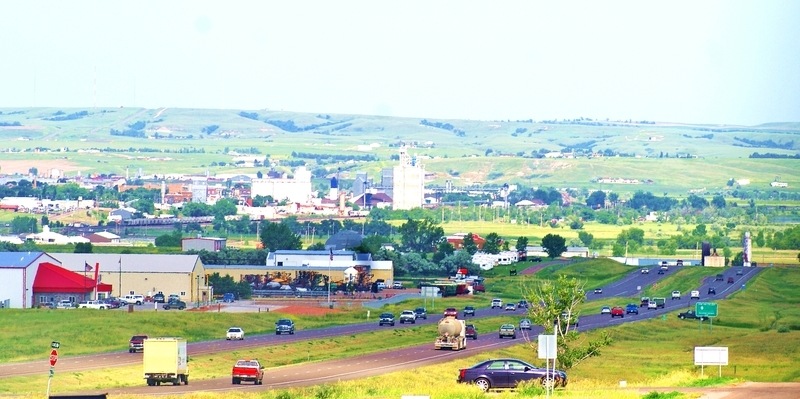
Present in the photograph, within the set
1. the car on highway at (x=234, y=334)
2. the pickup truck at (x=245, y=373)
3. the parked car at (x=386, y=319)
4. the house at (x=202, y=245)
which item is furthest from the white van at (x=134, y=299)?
the pickup truck at (x=245, y=373)

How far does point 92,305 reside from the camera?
372ft

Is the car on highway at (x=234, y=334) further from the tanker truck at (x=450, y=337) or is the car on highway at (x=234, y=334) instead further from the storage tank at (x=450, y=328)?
the storage tank at (x=450, y=328)

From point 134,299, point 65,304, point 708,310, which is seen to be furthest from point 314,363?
point 134,299

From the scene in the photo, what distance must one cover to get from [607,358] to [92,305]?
44606mm

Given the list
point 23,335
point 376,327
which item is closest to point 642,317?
point 376,327

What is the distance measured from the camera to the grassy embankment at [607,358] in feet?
180

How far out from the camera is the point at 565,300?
67.7 metres

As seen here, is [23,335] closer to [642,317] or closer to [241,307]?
[241,307]

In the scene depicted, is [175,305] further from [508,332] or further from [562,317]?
[562,317]

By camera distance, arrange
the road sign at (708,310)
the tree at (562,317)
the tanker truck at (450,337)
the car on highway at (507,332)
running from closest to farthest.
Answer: the tree at (562,317) < the tanker truck at (450,337) < the car on highway at (507,332) < the road sign at (708,310)

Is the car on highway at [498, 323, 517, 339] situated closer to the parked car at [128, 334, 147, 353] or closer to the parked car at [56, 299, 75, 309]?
the parked car at [128, 334, 147, 353]

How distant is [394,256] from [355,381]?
122098 millimetres

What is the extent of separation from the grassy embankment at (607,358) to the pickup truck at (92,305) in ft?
39.1

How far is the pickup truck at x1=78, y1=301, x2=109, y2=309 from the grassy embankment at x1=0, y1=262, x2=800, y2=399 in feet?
39.1
